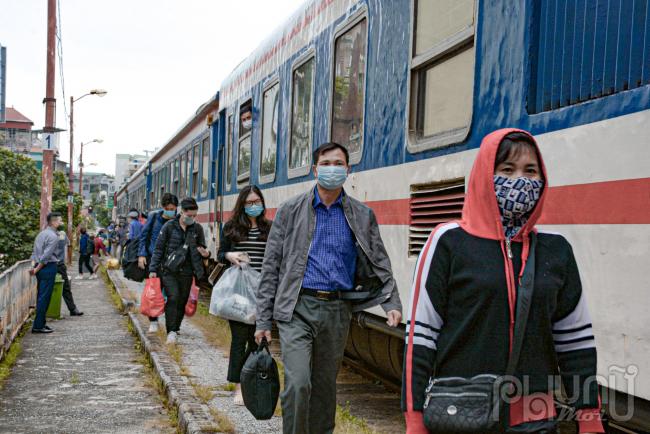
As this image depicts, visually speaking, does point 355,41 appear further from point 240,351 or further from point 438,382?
point 438,382

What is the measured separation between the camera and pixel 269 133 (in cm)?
920

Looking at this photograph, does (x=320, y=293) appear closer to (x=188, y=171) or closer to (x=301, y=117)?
(x=301, y=117)

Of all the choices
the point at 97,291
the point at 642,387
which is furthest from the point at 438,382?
the point at 97,291

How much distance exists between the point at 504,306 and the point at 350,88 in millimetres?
4333

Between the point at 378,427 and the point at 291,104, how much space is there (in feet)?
11.2

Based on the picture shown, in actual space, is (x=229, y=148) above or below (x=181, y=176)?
above

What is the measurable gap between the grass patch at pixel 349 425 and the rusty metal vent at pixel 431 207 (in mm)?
1194

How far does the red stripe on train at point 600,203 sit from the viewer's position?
3061 mm

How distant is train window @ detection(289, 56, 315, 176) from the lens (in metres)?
7.53

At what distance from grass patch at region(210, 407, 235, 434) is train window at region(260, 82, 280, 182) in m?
3.52

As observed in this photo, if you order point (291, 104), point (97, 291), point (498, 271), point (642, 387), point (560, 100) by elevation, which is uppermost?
point (291, 104)

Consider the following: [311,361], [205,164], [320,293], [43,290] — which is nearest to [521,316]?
[320,293]

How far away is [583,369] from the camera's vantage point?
2.51m

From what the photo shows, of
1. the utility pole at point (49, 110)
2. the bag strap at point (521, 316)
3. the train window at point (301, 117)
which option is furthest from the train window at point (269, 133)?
the utility pole at point (49, 110)
